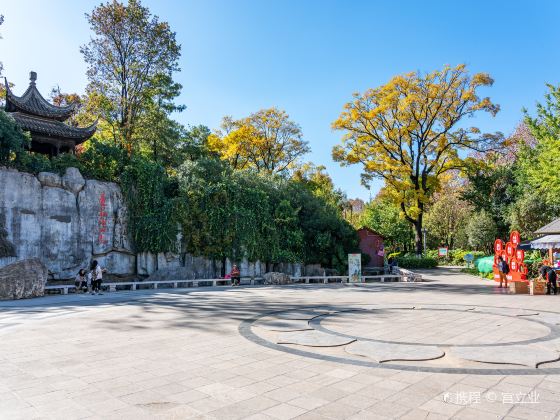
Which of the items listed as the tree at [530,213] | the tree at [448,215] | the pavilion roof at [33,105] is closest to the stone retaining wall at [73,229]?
the pavilion roof at [33,105]

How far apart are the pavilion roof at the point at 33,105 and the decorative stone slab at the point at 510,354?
78.9ft

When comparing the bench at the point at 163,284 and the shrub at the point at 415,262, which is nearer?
the bench at the point at 163,284

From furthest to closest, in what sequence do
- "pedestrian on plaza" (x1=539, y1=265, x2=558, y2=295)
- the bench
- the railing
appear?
1. the bench
2. the railing
3. "pedestrian on plaza" (x1=539, y1=265, x2=558, y2=295)

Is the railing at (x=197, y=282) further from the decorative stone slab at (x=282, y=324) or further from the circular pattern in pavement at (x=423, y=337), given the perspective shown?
the decorative stone slab at (x=282, y=324)

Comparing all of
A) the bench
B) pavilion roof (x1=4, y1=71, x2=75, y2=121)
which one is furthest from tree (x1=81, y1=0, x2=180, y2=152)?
the bench

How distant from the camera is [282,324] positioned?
9.79 m

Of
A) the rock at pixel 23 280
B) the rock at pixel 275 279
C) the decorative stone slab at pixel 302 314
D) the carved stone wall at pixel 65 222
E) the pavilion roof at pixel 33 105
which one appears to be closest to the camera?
the decorative stone slab at pixel 302 314

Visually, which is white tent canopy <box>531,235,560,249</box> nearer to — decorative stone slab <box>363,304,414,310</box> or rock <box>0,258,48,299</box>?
decorative stone slab <box>363,304,414,310</box>

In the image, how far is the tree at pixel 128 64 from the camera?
88.5ft

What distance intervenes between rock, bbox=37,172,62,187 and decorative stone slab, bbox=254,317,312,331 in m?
15.4

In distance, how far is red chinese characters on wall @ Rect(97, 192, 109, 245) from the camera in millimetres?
22000

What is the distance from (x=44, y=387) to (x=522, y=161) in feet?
125

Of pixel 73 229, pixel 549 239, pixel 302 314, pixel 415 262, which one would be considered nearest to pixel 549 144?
pixel 549 239

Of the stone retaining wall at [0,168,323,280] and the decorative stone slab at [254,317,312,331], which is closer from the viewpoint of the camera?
the decorative stone slab at [254,317,312,331]
